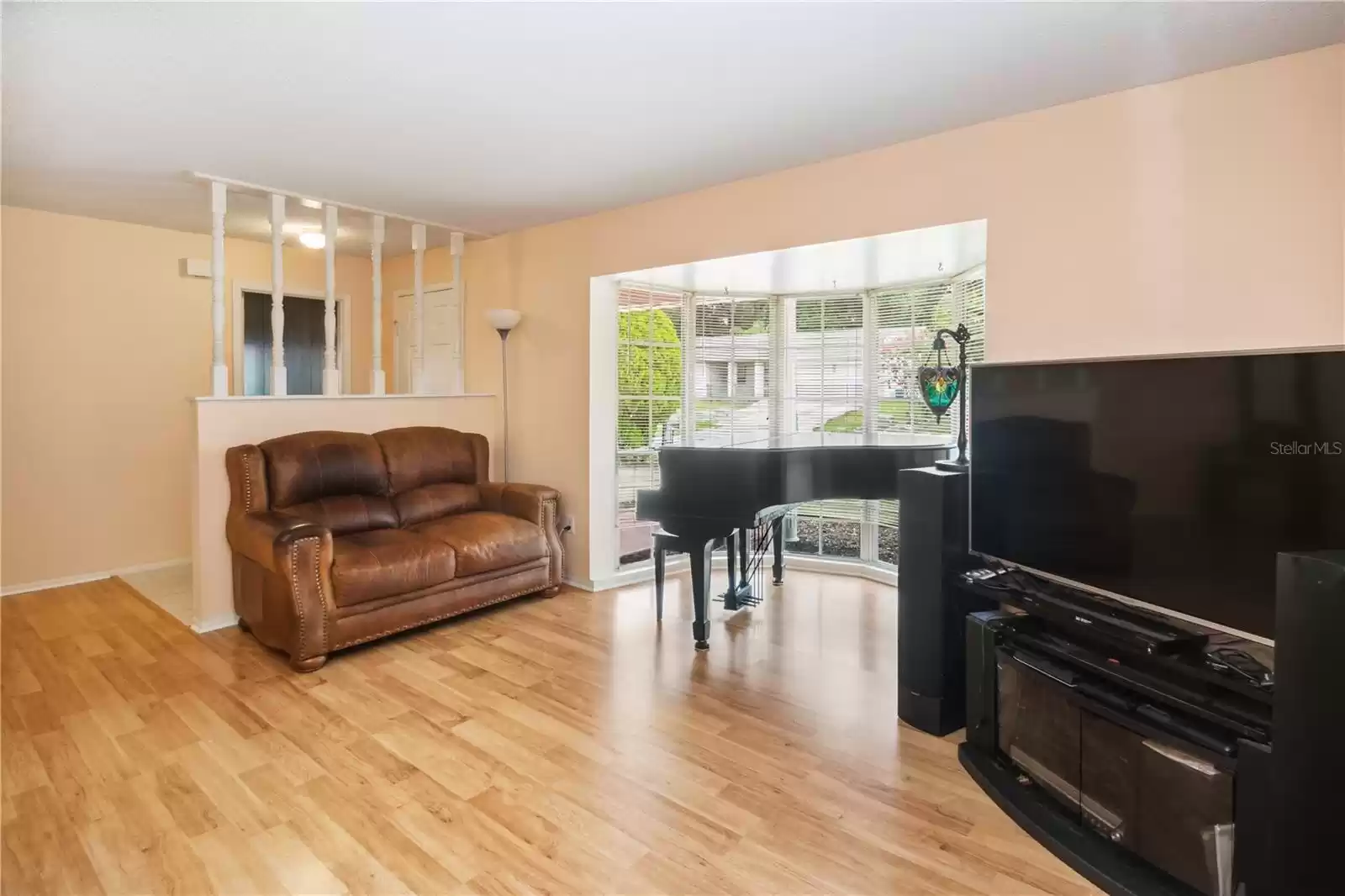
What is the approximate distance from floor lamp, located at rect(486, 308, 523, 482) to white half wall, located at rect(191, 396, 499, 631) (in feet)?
3.24

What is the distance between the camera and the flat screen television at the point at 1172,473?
1.75m

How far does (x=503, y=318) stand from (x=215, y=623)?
2.58m

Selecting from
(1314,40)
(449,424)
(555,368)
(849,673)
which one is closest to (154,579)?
(449,424)

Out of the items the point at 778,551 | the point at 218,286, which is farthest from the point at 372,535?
the point at 778,551

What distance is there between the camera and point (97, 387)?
489 cm

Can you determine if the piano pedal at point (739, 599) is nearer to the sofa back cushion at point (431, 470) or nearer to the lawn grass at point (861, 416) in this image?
the lawn grass at point (861, 416)

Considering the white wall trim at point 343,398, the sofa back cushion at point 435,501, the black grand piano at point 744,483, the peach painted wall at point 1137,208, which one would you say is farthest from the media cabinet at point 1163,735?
the white wall trim at point 343,398

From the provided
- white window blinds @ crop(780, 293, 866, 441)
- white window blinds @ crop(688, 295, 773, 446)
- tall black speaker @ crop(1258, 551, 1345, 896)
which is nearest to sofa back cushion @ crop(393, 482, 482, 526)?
white window blinds @ crop(688, 295, 773, 446)

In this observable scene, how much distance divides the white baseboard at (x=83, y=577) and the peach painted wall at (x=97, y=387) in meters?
0.03

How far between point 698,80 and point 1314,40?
2.00m

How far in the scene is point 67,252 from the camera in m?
4.72

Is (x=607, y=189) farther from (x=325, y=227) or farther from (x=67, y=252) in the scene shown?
(x=67, y=252)

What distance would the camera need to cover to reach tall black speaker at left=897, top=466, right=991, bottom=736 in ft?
8.83

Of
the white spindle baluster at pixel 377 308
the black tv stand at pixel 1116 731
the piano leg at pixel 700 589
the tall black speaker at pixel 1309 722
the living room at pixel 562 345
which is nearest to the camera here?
the tall black speaker at pixel 1309 722
